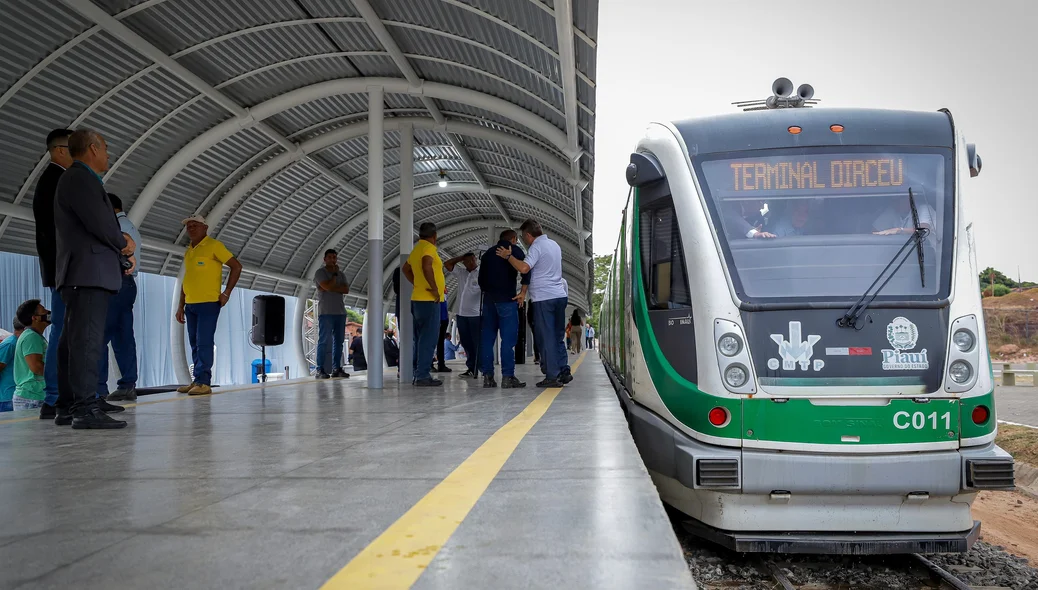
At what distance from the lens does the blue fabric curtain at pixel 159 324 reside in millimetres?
15344

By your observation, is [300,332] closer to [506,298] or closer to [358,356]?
[358,356]

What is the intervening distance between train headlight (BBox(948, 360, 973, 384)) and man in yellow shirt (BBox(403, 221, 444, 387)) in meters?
6.19

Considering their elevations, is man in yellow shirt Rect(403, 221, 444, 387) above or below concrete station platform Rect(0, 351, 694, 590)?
above

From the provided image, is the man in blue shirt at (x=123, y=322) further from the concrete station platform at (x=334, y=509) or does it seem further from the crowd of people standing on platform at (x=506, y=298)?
the crowd of people standing on platform at (x=506, y=298)

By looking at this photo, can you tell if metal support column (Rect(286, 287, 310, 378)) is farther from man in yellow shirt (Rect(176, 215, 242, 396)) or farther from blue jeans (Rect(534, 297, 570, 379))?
blue jeans (Rect(534, 297, 570, 379))

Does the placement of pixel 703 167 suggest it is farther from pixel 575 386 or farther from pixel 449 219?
pixel 449 219

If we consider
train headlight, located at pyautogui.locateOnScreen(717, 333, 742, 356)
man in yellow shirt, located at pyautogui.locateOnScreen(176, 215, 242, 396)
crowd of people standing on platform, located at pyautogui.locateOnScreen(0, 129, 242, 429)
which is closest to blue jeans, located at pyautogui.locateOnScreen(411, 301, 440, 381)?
man in yellow shirt, located at pyautogui.locateOnScreen(176, 215, 242, 396)

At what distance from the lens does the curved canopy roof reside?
10266mm

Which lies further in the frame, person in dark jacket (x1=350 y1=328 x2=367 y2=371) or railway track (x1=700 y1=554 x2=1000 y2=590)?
person in dark jacket (x1=350 y1=328 x2=367 y2=371)

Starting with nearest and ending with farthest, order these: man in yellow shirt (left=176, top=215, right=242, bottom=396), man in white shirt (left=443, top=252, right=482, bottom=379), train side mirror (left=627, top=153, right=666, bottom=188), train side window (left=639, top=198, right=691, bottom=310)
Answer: train side window (left=639, top=198, right=691, bottom=310)
train side mirror (left=627, top=153, right=666, bottom=188)
man in yellow shirt (left=176, top=215, right=242, bottom=396)
man in white shirt (left=443, top=252, right=482, bottom=379)

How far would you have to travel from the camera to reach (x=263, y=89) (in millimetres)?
13328

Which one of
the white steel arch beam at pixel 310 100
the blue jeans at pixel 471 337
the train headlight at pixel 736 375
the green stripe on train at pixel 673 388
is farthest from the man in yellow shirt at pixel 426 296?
the train headlight at pixel 736 375

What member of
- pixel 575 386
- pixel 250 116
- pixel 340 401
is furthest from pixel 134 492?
pixel 250 116

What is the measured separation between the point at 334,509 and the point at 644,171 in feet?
12.9
